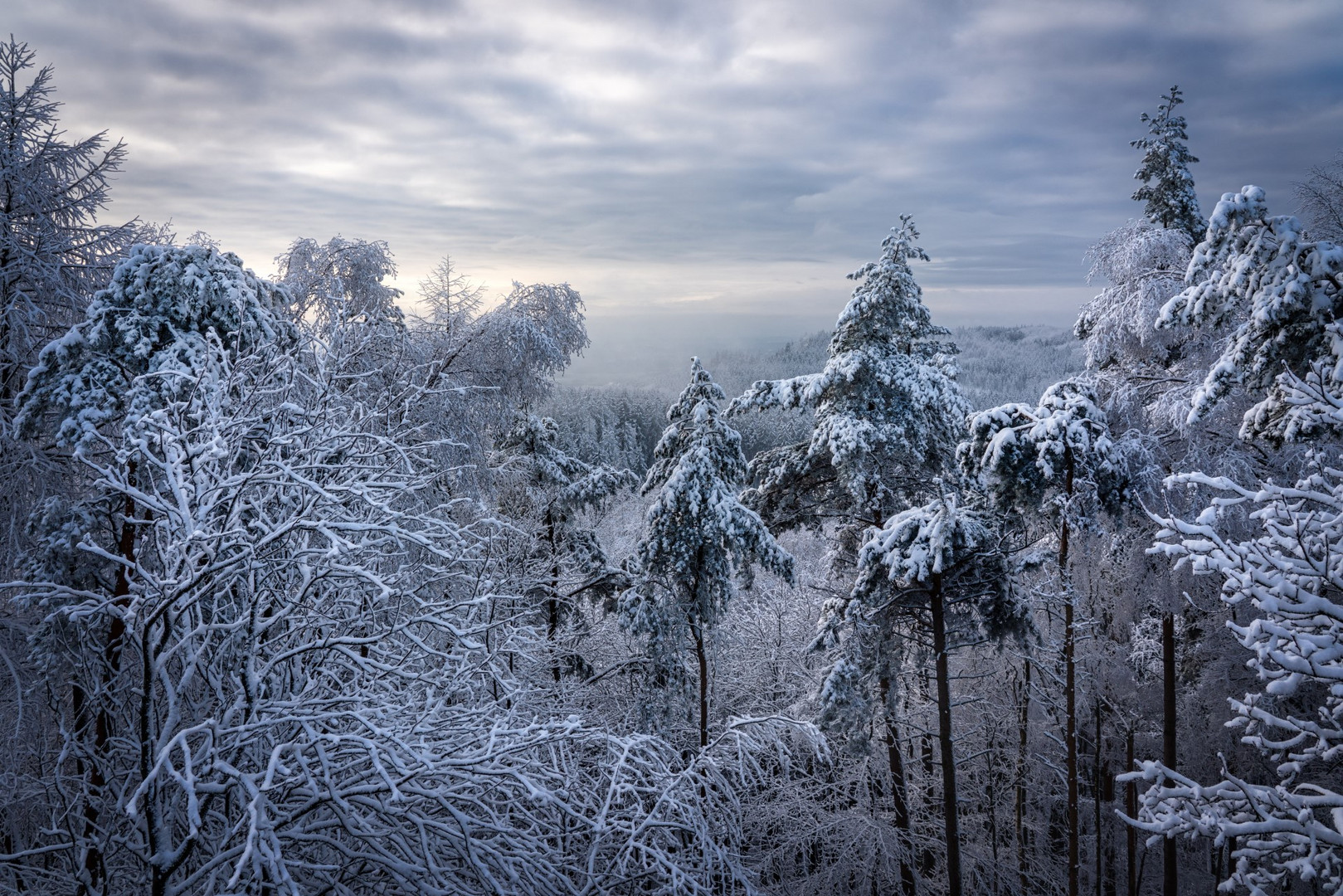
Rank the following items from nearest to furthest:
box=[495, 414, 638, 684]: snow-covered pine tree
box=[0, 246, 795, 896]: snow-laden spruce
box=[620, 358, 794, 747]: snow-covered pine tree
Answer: box=[0, 246, 795, 896]: snow-laden spruce → box=[620, 358, 794, 747]: snow-covered pine tree → box=[495, 414, 638, 684]: snow-covered pine tree

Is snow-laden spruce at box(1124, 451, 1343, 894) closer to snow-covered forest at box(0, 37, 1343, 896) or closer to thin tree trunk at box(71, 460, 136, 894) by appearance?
snow-covered forest at box(0, 37, 1343, 896)

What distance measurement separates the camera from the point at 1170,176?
14852 millimetres

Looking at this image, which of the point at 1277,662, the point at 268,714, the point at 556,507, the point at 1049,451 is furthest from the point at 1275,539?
the point at 556,507

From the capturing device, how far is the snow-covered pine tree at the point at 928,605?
8.79 metres

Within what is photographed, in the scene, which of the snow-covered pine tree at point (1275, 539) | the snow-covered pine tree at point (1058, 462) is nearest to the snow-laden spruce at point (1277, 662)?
the snow-covered pine tree at point (1275, 539)

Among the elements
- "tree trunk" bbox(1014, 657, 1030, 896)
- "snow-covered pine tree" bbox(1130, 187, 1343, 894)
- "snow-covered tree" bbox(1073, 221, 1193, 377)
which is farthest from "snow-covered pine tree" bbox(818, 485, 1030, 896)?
"snow-covered tree" bbox(1073, 221, 1193, 377)

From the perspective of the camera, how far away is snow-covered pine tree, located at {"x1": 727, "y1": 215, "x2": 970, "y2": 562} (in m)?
12.0

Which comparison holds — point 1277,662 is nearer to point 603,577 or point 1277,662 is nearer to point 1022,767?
point 603,577

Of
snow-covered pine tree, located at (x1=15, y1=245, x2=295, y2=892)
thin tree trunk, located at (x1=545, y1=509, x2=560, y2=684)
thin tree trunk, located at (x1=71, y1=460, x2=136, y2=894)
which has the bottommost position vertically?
thin tree trunk, located at (x1=545, y1=509, x2=560, y2=684)

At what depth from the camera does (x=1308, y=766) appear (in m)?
14.7

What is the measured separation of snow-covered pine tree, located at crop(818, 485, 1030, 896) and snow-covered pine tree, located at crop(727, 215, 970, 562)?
219 cm

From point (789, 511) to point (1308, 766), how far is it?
12.5 meters

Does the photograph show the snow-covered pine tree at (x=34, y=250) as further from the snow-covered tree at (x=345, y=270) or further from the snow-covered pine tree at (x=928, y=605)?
the snow-covered pine tree at (x=928, y=605)

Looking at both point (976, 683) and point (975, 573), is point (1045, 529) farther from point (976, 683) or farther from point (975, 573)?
point (976, 683)
